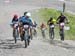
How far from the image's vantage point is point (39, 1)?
52.9m

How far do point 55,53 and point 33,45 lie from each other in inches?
107

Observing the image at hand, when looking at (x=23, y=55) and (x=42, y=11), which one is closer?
(x=23, y=55)

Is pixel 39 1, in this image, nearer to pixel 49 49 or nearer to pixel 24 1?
pixel 24 1

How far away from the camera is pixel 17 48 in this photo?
17938 millimetres

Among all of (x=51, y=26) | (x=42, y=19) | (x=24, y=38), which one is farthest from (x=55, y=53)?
(x=42, y=19)

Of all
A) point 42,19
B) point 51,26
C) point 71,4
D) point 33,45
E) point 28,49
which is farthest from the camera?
point 71,4

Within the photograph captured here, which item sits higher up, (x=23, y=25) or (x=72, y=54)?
(x=23, y=25)

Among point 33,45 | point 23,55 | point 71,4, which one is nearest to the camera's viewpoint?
point 23,55

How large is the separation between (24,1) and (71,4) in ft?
20.6

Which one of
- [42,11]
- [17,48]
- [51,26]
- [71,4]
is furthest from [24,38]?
[71,4]

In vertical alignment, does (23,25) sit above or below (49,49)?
above

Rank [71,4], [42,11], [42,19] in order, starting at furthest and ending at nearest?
1. [71,4]
2. [42,11]
3. [42,19]

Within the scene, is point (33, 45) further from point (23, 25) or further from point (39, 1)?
point (39, 1)

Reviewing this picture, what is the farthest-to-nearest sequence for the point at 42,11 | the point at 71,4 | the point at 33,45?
1. the point at 71,4
2. the point at 42,11
3. the point at 33,45
